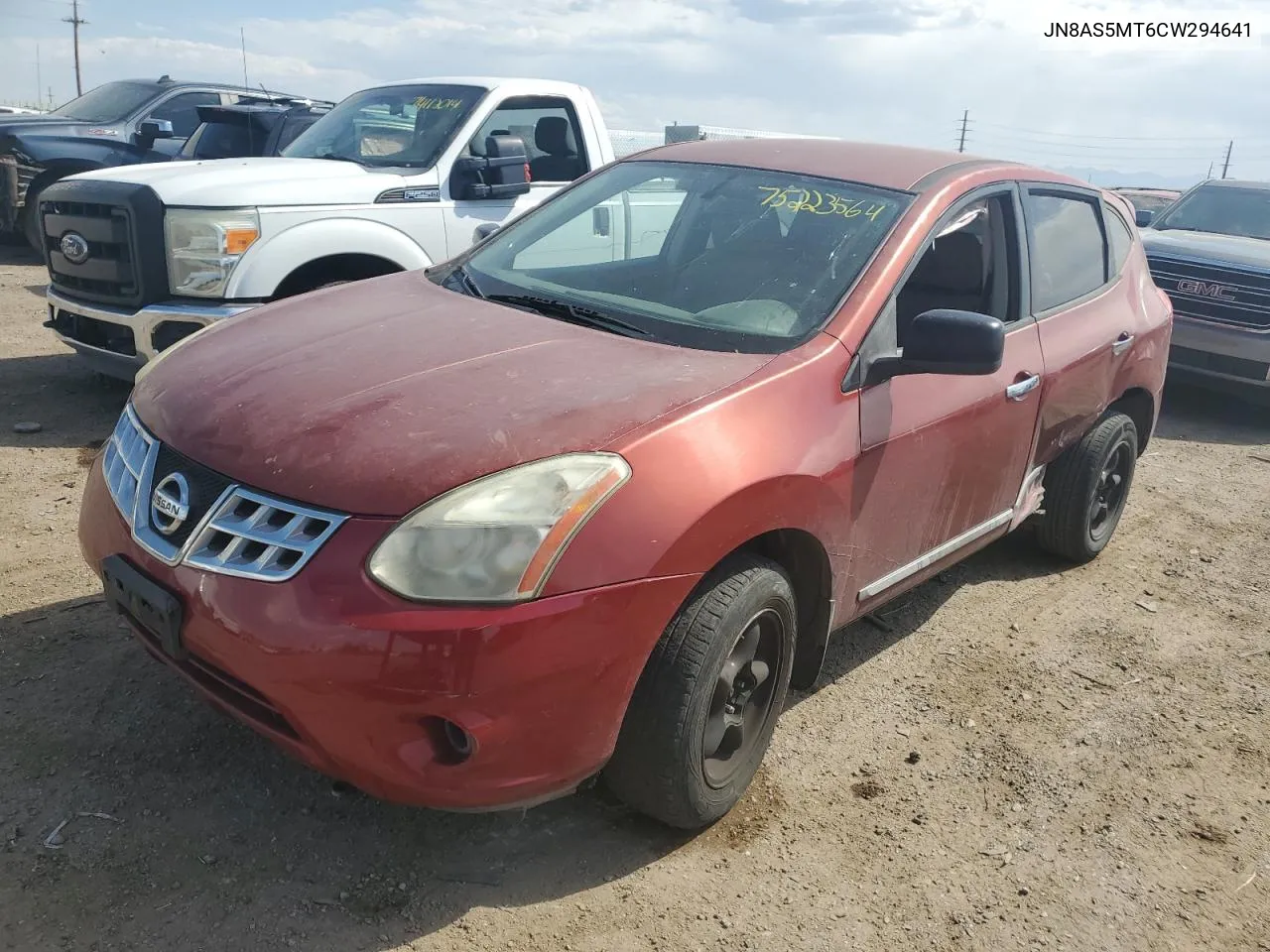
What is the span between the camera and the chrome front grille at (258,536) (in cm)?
215

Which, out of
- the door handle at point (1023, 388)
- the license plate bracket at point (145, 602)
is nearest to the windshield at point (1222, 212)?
the door handle at point (1023, 388)

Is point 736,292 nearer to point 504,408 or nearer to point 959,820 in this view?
point 504,408

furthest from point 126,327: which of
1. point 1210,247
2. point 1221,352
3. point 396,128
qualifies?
point 1210,247

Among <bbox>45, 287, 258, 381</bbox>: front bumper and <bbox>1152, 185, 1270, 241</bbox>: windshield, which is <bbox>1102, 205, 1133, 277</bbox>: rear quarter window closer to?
<bbox>45, 287, 258, 381</bbox>: front bumper

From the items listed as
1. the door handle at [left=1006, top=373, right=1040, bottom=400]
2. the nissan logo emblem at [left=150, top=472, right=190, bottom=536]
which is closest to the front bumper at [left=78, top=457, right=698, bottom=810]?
the nissan logo emblem at [left=150, top=472, right=190, bottom=536]

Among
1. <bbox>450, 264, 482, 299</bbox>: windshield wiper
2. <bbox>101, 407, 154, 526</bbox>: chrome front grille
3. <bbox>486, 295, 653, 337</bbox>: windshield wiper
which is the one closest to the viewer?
<bbox>101, 407, 154, 526</bbox>: chrome front grille

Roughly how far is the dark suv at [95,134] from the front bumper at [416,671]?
824cm

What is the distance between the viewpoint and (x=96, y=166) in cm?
1019

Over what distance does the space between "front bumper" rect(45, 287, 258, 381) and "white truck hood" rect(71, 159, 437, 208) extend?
559 mm

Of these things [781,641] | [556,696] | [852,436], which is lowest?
[781,641]

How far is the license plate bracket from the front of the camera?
7.48 ft

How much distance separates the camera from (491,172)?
6012 mm

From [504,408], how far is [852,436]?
0.99 metres

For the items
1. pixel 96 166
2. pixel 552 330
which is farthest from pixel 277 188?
pixel 96 166
